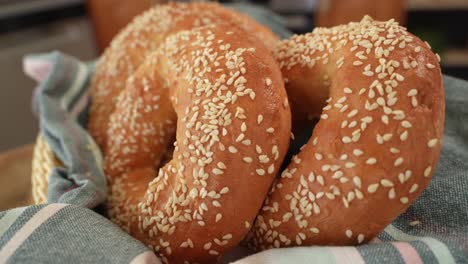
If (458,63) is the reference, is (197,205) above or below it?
above

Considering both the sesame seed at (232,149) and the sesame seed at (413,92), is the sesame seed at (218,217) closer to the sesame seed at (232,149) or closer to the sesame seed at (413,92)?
the sesame seed at (232,149)

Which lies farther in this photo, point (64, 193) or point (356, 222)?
point (64, 193)

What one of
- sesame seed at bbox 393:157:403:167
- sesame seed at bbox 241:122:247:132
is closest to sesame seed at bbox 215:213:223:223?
sesame seed at bbox 241:122:247:132

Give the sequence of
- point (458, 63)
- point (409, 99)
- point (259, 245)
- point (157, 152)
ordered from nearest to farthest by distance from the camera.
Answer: point (409, 99)
point (259, 245)
point (157, 152)
point (458, 63)

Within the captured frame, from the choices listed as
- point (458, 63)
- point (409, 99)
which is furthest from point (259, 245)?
point (458, 63)

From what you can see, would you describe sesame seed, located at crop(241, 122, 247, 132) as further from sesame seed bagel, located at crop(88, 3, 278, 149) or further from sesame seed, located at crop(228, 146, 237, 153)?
sesame seed bagel, located at crop(88, 3, 278, 149)

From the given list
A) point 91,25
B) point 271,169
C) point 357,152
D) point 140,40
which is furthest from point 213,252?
point 91,25

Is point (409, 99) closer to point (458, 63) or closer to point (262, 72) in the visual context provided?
point (262, 72)
